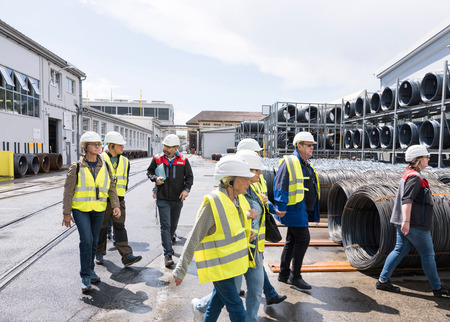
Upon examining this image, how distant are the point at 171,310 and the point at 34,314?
1.44m

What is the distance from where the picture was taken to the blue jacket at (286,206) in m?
4.04

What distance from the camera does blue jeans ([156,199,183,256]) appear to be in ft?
16.5

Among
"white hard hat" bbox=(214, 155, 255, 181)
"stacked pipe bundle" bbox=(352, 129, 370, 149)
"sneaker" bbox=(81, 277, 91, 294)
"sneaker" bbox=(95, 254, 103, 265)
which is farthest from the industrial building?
"white hard hat" bbox=(214, 155, 255, 181)

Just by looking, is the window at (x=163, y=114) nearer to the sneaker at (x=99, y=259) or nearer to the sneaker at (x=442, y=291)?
the sneaker at (x=99, y=259)

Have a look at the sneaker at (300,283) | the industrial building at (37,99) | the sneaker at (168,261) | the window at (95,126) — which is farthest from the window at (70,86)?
the sneaker at (300,283)

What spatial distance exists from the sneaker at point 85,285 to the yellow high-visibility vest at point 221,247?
2164 millimetres

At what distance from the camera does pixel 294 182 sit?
4102mm

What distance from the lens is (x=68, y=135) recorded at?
1158 inches

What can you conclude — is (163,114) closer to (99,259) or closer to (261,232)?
(99,259)

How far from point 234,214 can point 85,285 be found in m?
2.52

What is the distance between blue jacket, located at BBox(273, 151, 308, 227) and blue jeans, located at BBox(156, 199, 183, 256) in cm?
183

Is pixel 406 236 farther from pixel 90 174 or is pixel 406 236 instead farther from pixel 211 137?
pixel 211 137

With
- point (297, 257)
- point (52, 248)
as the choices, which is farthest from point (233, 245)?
point (52, 248)

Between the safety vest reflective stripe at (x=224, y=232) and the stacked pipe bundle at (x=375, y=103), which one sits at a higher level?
the stacked pipe bundle at (x=375, y=103)
